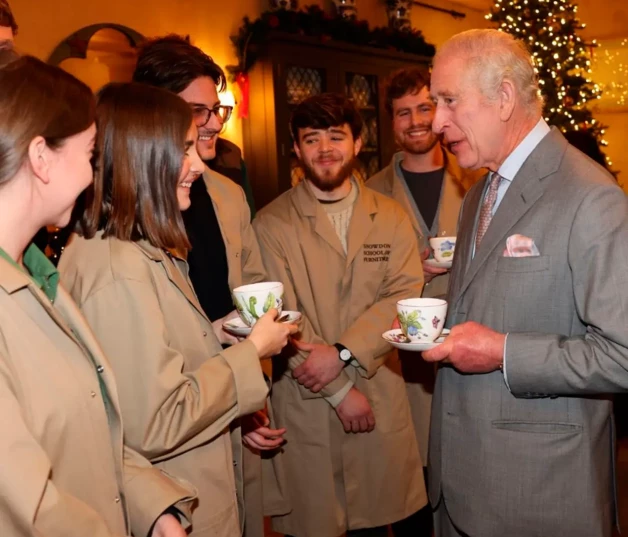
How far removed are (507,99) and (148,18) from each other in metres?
3.80

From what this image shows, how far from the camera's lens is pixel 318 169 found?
8.46 feet

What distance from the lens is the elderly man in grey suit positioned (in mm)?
1451

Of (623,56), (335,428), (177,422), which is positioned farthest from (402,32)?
(177,422)

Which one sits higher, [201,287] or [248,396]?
[201,287]

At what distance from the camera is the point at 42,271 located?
129cm

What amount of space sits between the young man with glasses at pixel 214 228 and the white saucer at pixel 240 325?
15cm

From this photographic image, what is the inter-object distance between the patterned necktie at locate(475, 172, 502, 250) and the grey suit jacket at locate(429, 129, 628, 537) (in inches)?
5.6

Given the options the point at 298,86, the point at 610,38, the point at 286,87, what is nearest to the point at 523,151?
the point at 286,87

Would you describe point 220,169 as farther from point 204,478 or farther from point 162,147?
point 204,478

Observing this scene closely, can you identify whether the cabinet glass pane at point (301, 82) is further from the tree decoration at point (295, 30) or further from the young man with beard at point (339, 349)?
the young man with beard at point (339, 349)

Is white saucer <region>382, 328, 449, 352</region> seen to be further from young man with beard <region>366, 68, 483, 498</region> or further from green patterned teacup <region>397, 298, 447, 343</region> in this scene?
young man with beard <region>366, 68, 483, 498</region>

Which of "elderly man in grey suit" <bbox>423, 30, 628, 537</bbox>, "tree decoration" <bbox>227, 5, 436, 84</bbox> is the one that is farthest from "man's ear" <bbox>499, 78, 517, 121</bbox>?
"tree decoration" <bbox>227, 5, 436, 84</bbox>

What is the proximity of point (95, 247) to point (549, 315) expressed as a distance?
41.3 inches

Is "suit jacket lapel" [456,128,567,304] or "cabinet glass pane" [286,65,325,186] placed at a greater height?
"cabinet glass pane" [286,65,325,186]
